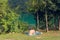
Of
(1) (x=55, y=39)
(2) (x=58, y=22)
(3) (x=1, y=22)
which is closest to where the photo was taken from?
(1) (x=55, y=39)

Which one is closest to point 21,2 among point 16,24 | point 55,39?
point 16,24

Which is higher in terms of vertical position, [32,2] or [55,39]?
[32,2]

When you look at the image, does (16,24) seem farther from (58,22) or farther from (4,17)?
(58,22)

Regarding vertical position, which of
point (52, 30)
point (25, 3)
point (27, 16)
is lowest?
point (52, 30)

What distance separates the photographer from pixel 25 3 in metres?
16.2

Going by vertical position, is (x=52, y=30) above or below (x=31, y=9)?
below

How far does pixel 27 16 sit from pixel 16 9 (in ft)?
3.99

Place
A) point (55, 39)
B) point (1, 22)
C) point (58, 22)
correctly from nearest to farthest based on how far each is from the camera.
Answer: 1. point (55, 39)
2. point (1, 22)
3. point (58, 22)

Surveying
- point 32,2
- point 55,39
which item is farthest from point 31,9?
point 55,39

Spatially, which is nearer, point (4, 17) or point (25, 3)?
point (4, 17)

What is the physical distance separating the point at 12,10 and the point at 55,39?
4.85 meters

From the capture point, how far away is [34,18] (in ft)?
54.1

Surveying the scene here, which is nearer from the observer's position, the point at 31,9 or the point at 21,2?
the point at 31,9

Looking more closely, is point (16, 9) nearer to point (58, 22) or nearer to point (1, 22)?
point (1, 22)
